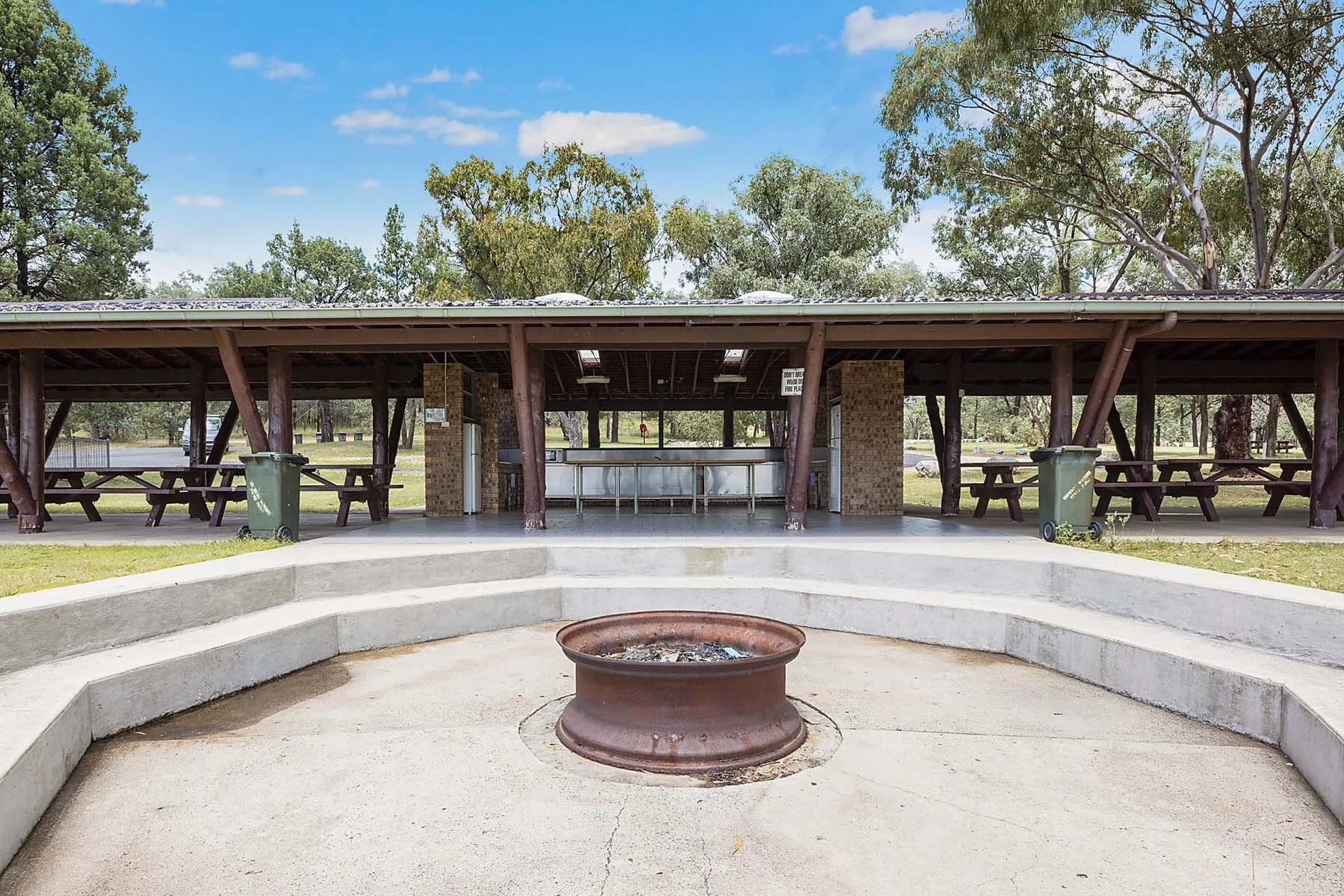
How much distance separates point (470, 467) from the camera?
12.2m

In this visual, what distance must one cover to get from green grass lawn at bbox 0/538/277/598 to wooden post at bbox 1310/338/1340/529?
1263 centimetres

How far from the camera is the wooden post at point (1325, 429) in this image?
9.73 meters

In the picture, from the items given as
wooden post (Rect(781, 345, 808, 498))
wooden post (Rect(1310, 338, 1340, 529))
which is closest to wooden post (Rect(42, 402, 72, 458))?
wooden post (Rect(781, 345, 808, 498))

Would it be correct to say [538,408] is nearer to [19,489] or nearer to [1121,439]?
[19,489]

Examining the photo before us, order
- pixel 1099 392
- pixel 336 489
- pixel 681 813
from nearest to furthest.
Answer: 1. pixel 681 813
2. pixel 1099 392
3. pixel 336 489

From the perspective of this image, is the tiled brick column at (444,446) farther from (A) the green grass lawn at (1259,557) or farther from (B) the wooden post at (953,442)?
(A) the green grass lawn at (1259,557)

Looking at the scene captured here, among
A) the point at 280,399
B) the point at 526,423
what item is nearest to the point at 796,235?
the point at 526,423

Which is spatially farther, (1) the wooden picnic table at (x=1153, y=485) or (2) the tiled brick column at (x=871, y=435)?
(2) the tiled brick column at (x=871, y=435)

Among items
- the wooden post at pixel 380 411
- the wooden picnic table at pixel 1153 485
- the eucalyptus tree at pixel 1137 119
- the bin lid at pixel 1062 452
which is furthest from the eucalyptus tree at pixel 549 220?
the bin lid at pixel 1062 452

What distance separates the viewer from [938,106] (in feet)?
63.7

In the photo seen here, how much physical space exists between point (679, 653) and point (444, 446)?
8.48 meters

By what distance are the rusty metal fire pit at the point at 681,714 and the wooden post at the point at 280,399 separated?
6.54 m

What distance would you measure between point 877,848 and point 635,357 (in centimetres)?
996

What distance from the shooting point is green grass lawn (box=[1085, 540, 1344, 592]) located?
609cm
